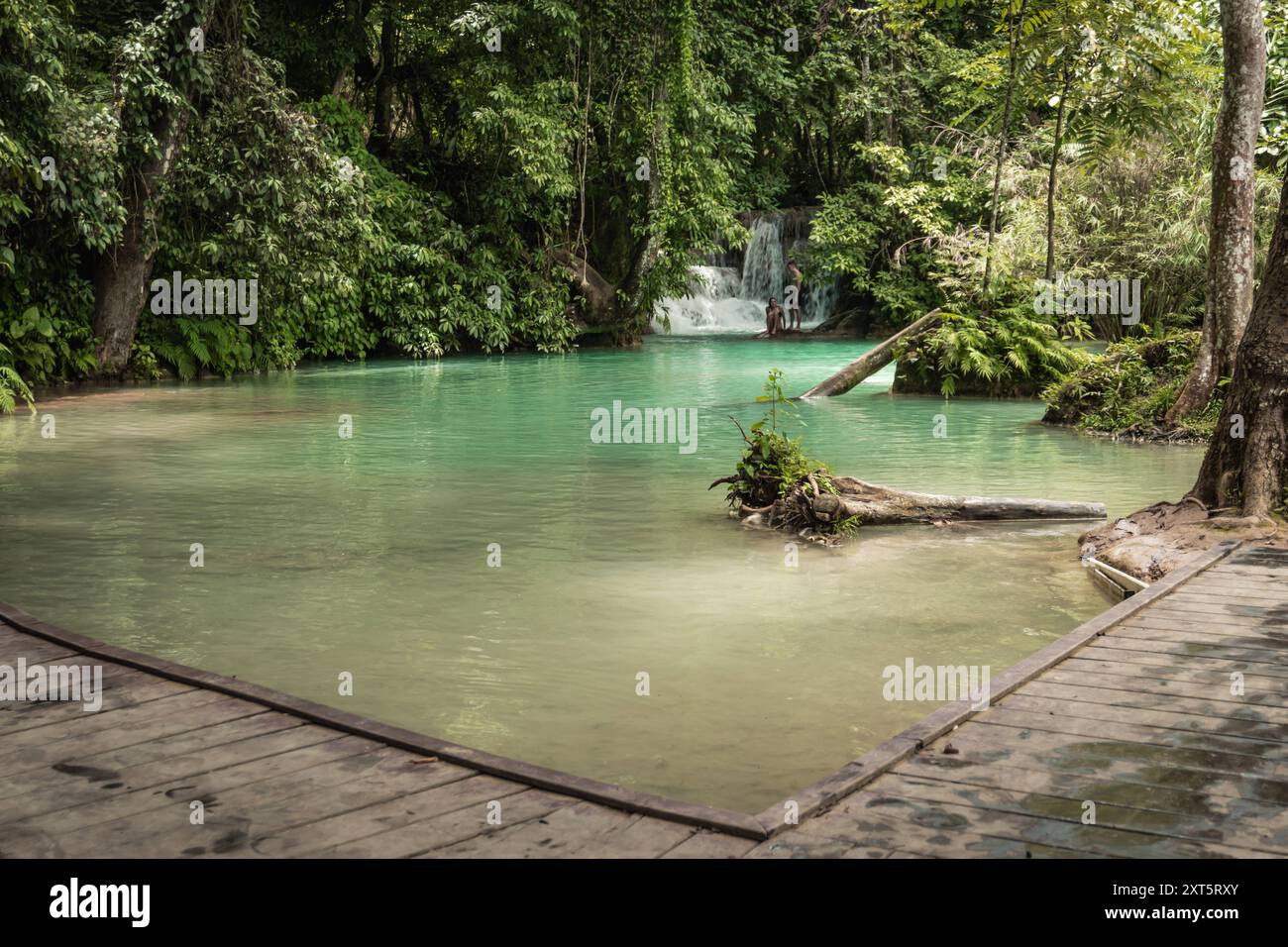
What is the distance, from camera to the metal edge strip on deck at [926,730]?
3783 mm

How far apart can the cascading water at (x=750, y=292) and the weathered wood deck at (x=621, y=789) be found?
1328 inches

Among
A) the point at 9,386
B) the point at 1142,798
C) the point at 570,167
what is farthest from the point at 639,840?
the point at 570,167

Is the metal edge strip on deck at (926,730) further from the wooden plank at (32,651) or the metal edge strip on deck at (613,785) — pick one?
the wooden plank at (32,651)

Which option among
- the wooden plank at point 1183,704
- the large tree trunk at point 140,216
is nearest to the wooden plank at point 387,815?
the wooden plank at point 1183,704

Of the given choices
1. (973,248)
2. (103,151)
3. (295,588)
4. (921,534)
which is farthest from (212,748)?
(973,248)

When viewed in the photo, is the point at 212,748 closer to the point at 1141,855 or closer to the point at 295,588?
the point at 1141,855

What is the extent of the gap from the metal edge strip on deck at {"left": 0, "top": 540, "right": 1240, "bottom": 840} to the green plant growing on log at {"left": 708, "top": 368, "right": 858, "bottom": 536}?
3.85m

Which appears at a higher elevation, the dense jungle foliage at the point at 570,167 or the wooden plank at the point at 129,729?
the dense jungle foliage at the point at 570,167

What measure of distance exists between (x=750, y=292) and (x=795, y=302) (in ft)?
6.74

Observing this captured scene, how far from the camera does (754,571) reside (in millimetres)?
8633

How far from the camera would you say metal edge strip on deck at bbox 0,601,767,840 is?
3699mm

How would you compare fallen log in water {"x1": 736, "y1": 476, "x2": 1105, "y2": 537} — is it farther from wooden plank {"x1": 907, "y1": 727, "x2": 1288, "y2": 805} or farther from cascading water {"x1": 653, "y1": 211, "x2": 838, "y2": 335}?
cascading water {"x1": 653, "y1": 211, "x2": 838, "y2": 335}

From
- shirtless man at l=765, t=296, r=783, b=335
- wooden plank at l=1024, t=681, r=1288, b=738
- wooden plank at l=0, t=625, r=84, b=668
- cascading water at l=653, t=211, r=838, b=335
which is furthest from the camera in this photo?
cascading water at l=653, t=211, r=838, b=335

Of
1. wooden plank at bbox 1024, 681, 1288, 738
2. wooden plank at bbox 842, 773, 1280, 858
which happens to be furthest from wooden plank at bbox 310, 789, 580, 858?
wooden plank at bbox 1024, 681, 1288, 738
